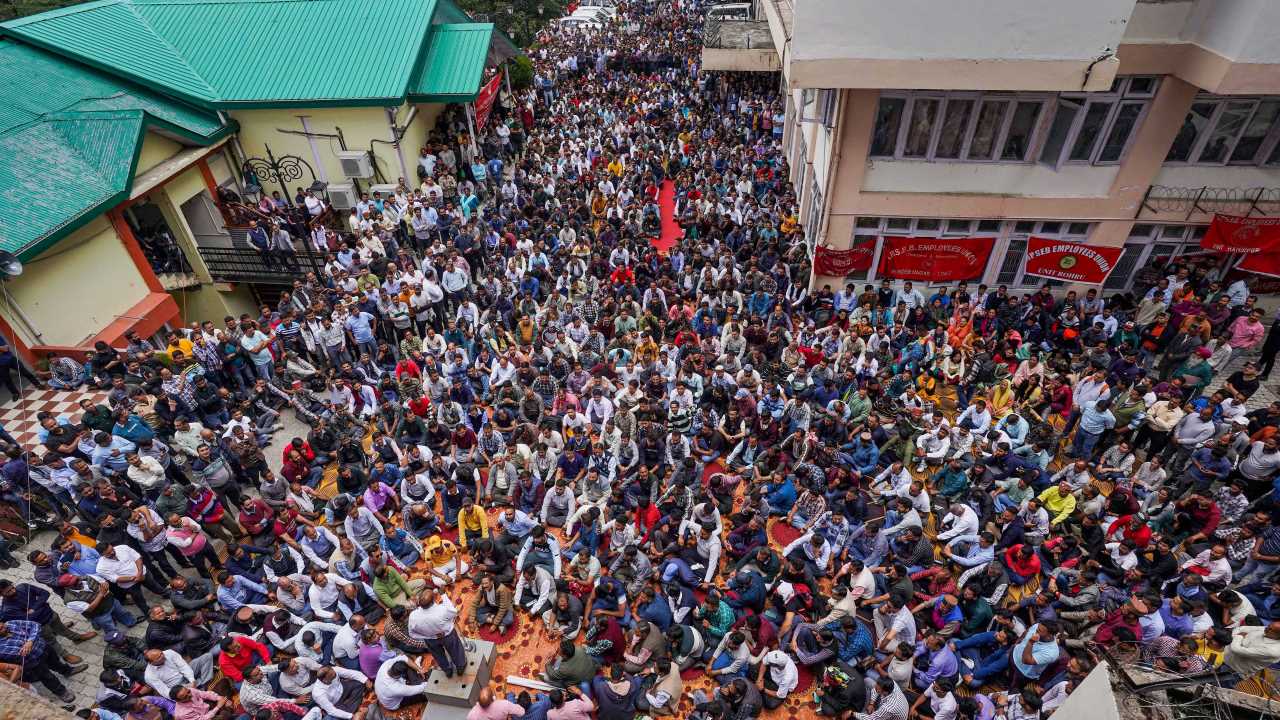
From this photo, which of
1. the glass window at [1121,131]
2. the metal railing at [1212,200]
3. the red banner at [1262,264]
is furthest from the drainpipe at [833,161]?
the red banner at [1262,264]

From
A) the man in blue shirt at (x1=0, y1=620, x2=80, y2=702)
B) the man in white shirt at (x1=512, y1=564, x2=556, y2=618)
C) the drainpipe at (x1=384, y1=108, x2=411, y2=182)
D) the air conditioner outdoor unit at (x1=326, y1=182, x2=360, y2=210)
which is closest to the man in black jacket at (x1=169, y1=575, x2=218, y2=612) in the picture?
the man in blue shirt at (x1=0, y1=620, x2=80, y2=702)

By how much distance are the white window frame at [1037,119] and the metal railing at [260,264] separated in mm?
14404

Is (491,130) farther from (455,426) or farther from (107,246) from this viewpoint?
(455,426)

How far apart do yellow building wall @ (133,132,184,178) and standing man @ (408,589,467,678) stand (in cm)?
1444

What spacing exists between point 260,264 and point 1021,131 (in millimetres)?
18337

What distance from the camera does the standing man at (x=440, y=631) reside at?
7.12 meters

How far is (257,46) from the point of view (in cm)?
1897

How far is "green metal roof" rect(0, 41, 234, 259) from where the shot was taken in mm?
12312

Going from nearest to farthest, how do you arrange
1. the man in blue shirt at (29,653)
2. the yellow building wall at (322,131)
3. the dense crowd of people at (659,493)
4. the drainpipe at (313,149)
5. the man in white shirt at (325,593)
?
the man in blue shirt at (29,653)
the dense crowd of people at (659,493)
the man in white shirt at (325,593)
the yellow building wall at (322,131)
the drainpipe at (313,149)

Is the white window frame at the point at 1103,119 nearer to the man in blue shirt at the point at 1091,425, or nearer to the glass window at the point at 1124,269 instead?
the glass window at the point at 1124,269

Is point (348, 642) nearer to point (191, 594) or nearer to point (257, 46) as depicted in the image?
point (191, 594)

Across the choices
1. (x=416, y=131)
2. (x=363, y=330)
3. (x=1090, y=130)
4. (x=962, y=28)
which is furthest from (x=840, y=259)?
(x=416, y=131)

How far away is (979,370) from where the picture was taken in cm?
1190

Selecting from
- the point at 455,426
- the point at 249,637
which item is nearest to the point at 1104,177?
the point at 455,426
